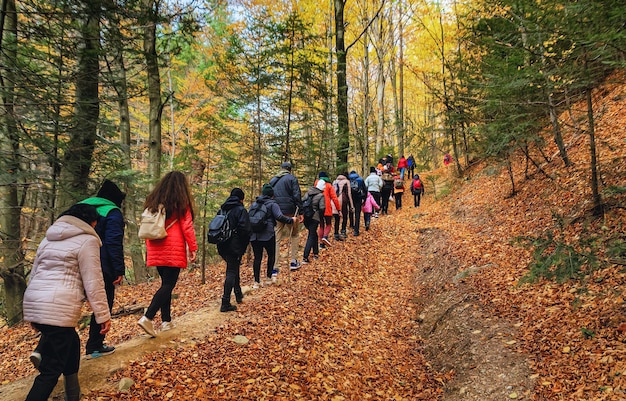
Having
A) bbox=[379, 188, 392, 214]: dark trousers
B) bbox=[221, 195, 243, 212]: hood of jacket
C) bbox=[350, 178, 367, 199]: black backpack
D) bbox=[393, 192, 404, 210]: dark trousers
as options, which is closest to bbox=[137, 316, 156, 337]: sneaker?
bbox=[221, 195, 243, 212]: hood of jacket

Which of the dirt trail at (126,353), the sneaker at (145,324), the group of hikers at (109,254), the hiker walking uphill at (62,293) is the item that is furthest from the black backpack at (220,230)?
the hiker walking uphill at (62,293)

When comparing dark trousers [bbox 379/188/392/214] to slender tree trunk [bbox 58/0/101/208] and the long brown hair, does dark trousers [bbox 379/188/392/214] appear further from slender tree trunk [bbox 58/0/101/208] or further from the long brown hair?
the long brown hair

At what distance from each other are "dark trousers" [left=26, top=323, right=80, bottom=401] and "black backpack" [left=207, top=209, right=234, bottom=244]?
8.90 ft

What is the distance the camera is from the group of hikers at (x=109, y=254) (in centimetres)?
297

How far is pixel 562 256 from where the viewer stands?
4.40 meters

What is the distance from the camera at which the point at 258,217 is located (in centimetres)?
670

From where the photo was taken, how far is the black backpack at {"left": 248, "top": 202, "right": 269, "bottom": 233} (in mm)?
6691

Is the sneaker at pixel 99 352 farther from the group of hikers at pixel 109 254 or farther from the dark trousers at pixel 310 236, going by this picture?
the dark trousers at pixel 310 236

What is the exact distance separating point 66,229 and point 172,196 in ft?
5.33

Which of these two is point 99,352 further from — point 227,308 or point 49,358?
point 227,308

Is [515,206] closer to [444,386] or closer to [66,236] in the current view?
[444,386]

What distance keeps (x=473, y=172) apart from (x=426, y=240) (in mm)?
7369

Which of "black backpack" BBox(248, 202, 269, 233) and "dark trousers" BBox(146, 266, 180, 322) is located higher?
"black backpack" BBox(248, 202, 269, 233)

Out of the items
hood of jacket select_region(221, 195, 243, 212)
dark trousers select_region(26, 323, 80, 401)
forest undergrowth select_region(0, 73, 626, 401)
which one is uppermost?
hood of jacket select_region(221, 195, 243, 212)
